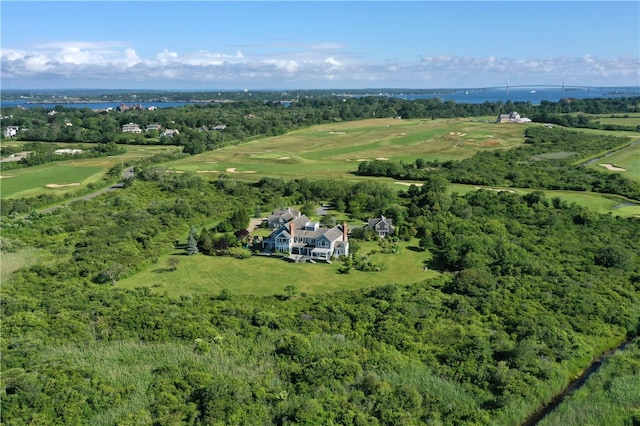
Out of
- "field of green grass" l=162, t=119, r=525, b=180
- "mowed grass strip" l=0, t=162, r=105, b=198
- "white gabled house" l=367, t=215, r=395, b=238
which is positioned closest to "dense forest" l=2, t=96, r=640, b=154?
"field of green grass" l=162, t=119, r=525, b=180

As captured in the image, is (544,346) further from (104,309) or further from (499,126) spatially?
(499,126)

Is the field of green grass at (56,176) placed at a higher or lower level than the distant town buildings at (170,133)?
lower

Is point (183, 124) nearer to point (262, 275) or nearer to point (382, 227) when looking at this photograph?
point (382, 227)

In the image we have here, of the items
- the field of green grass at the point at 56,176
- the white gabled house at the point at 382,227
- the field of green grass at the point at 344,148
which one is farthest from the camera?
the field of green grass at the point at 344,148

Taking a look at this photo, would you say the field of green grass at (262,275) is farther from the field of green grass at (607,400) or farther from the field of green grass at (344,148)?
the field of green grass at (344,148)

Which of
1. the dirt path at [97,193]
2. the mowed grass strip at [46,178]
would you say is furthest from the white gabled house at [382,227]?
the mowed grass strip at [46,178]
